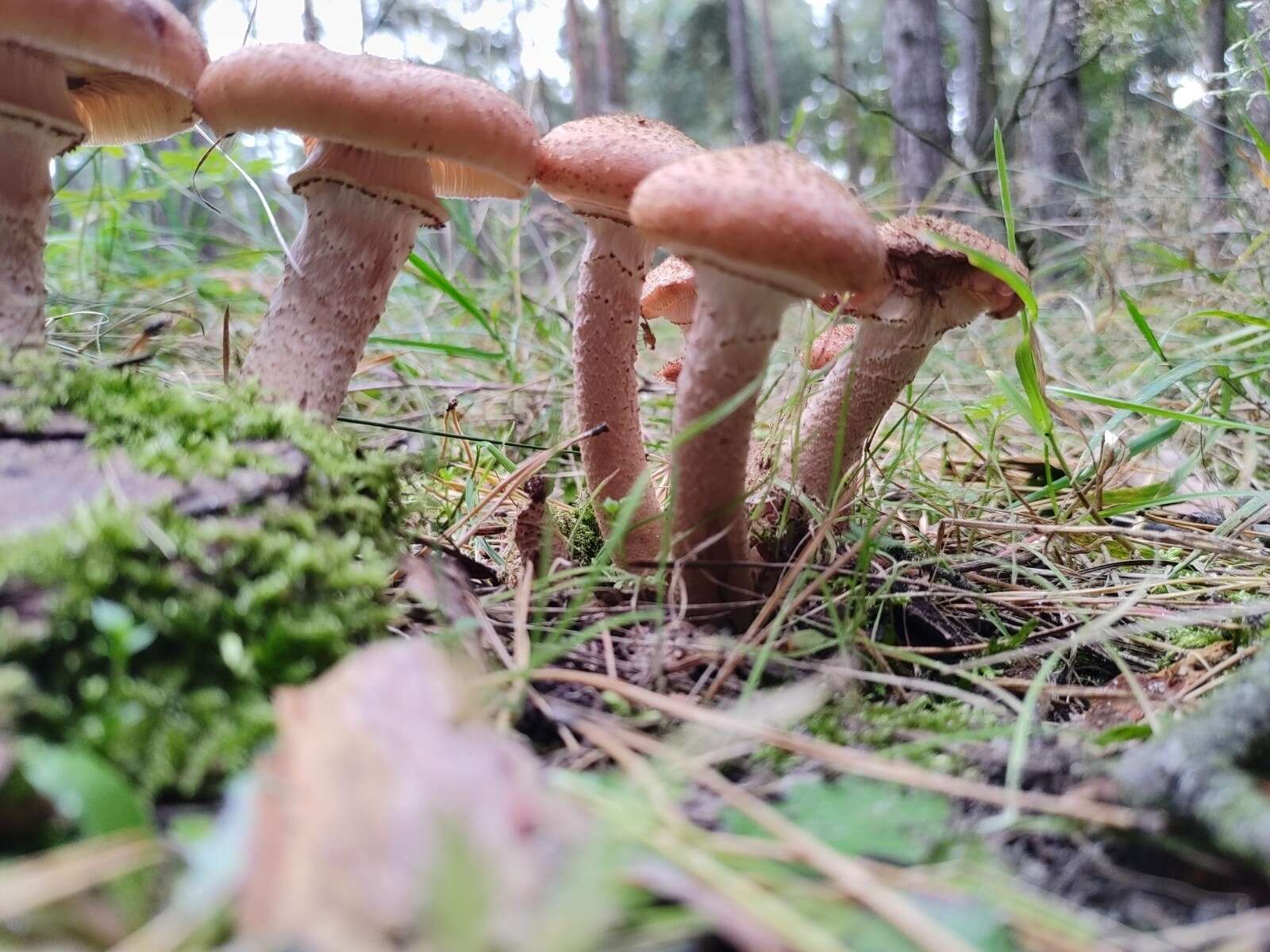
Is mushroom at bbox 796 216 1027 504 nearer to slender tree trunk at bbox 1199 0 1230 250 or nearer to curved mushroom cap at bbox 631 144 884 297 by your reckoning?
curved mushroom cap at bbox 631 144 884 297

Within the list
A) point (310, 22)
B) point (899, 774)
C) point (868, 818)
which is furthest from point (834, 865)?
point (310, 22)

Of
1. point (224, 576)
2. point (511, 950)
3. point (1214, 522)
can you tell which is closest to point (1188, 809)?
point (511, 950)

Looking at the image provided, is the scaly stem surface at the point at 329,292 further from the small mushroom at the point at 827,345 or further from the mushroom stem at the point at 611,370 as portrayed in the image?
the small mushroom at the point at 827,345

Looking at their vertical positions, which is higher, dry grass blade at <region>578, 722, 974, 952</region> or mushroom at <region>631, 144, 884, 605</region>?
mushroom at <region>631, 144, 884, 605</region>

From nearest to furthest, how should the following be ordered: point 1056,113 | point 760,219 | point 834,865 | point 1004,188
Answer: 1. point 834,865
2. point 760,219
3. point 1004,188
4. point 1056,113

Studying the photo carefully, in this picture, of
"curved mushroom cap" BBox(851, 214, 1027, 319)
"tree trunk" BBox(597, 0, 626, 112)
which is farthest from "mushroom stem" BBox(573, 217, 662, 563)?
"tree trunk" BBox(597, 0, 626, 112)

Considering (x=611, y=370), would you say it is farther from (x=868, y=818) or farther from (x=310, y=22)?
(x=310, y=22)
